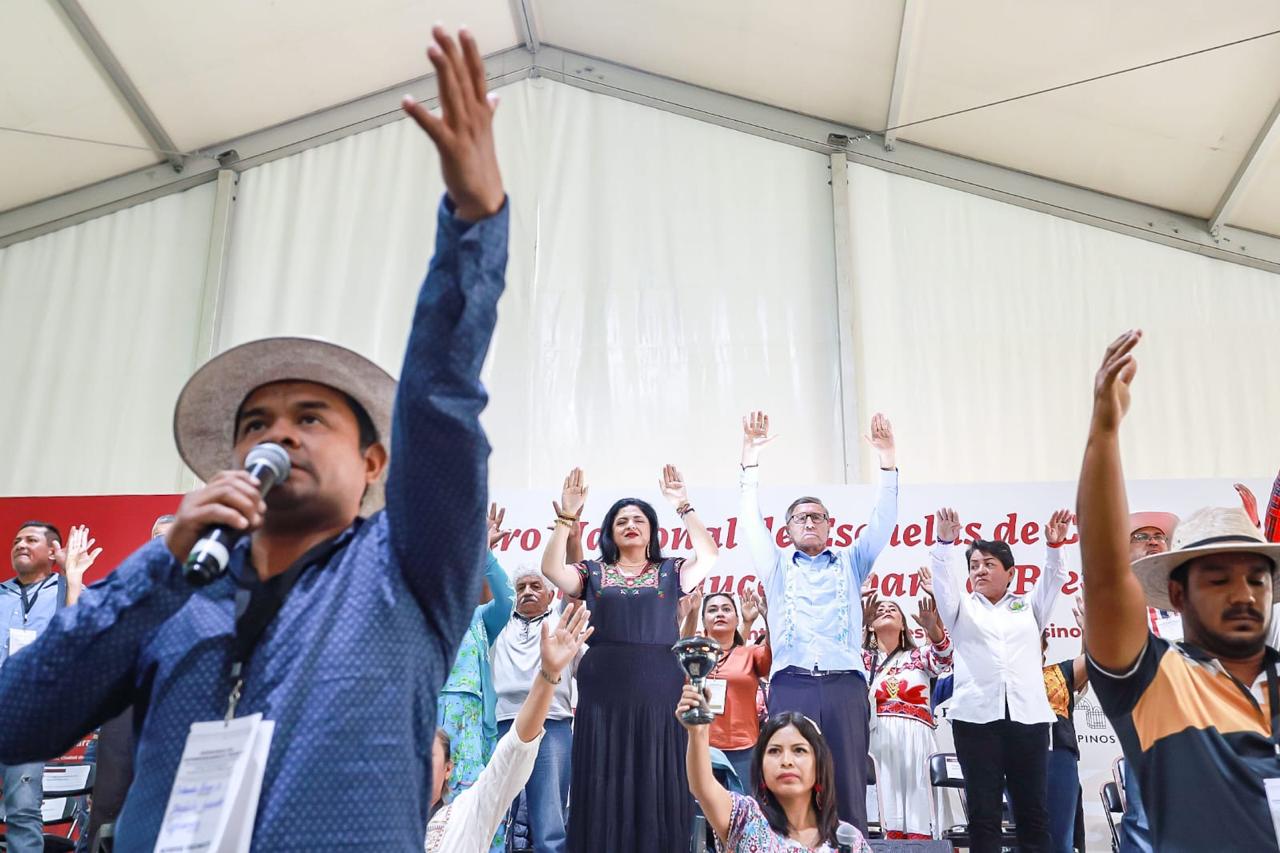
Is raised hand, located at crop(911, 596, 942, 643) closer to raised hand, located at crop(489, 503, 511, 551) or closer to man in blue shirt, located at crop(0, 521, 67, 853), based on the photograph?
raised hand, located at crop(489, 503, 511, 551)

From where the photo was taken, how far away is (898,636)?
5.72 metres

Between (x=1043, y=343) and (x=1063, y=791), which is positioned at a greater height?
(x=1043, y=343)

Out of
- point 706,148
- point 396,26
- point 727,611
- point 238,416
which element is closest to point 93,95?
point 396,26

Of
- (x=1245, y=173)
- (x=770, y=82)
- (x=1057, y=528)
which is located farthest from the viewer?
(x=770, y=82)

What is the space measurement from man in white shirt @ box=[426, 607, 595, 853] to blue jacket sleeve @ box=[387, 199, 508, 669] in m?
1.50

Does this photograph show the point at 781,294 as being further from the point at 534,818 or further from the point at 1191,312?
the point at 534,818

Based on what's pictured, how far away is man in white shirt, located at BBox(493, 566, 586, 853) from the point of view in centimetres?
474

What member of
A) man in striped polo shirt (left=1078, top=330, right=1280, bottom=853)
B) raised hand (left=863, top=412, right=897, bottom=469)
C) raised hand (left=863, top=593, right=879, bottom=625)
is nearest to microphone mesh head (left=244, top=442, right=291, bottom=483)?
man in striped polo shirt (left=1078, top=330, right=1280, bottom=853)

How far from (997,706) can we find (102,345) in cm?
659

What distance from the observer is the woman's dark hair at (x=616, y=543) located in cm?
462

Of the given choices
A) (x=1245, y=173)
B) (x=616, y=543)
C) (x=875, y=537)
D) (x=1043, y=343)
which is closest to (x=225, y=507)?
(x=616, y=543)

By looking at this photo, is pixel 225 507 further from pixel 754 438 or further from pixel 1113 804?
pixel 1113 804

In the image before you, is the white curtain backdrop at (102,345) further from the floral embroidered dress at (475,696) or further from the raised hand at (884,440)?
the raised hand at (884,440)

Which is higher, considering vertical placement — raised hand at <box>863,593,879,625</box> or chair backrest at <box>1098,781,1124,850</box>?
raised hand at <box>863,593,879,625</box>
